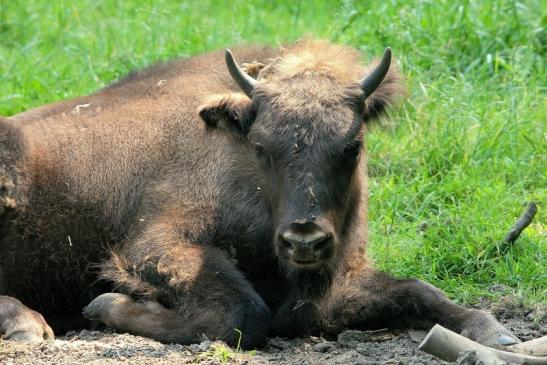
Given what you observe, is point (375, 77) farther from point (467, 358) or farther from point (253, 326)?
point (467, 358)

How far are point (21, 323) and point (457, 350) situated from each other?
2.61 meters

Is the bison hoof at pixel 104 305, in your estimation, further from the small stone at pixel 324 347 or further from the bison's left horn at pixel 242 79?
the bison's left horn at pixel 242 79

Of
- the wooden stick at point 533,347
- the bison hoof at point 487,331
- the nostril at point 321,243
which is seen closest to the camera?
the wooden stick at point 533,347

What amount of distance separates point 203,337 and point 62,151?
1831 millimetres

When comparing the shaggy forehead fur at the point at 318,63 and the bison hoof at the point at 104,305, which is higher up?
the shaggy forehead fur at the point at 318,63

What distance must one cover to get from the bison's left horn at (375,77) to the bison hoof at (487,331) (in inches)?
58.1

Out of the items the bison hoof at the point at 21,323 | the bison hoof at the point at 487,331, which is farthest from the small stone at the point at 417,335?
the bison hoof at the point at 21,323

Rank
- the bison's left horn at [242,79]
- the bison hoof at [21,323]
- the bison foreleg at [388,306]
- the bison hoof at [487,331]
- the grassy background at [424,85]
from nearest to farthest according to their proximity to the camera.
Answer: the bison hoof at [487,331], the bison hoof at [21,323], the bison's left horn at [242,79], the bison foreleg at [388,306], the grassy background at [424,85]

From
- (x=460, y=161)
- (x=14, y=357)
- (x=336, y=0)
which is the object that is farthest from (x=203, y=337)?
(x=336, y=0)

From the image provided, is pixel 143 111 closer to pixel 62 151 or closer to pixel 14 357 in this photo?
pixel 62 151

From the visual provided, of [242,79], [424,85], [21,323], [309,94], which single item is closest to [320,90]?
[309,94]

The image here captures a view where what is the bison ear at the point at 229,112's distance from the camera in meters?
6.71

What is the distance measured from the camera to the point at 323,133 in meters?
6.30

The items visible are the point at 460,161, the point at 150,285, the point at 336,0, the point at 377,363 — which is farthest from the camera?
the point at 336,0
